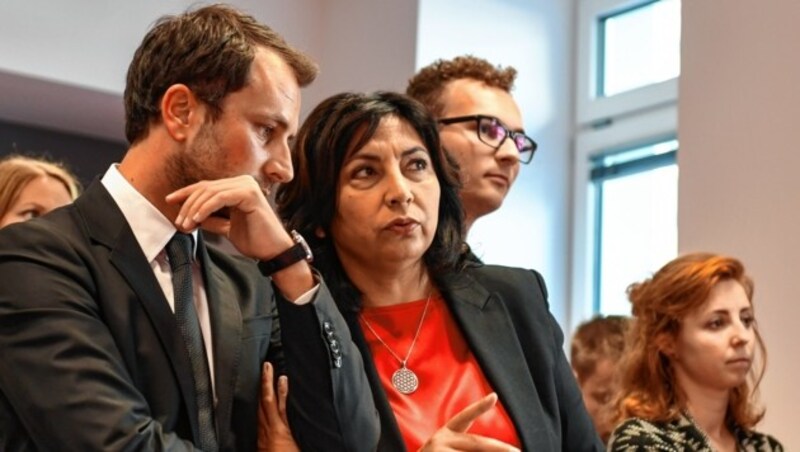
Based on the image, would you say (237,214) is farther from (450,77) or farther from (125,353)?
(450,77)

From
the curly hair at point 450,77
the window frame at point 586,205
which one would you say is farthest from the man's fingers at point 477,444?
the window frame at point 586,205

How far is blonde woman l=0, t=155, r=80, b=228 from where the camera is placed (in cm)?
358

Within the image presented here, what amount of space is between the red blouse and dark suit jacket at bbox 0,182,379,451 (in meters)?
0.14

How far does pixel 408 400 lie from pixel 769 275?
1.85 metres

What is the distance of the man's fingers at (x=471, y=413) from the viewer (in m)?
2.12

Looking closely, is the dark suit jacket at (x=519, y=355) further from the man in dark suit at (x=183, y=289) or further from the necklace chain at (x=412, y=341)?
the man in dark suit at (x=183, y=289)

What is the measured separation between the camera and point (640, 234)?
5320mm

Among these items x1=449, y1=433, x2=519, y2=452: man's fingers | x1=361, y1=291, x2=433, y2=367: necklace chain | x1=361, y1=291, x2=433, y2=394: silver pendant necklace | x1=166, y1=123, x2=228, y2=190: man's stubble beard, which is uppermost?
x1=166, y1=123, x2=228, y2=190: man's stubble beard

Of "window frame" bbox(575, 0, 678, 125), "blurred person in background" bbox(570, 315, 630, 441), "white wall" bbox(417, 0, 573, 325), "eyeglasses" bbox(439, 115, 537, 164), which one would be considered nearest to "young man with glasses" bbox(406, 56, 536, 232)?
"eyeglasses" bbox(439, 115, 537, 164)

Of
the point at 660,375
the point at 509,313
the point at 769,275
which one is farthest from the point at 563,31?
the point at 509,313

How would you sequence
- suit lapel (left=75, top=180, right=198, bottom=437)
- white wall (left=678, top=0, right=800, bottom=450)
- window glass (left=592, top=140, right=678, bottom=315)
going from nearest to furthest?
suit lapel (left=75, top=180, right=198, bottom=437), white wall (left=678, top=0, right=800, bottom=450), window glass (left=592, top=140, right=678, bottom=315)

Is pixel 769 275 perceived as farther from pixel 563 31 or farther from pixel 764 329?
pixel 563 31

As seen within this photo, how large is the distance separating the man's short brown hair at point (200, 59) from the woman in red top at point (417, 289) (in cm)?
18

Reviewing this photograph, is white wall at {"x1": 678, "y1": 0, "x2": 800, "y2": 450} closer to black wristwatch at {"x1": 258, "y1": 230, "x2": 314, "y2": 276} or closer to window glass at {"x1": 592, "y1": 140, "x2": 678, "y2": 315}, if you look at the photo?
window glass at {"x1": 592, "y1": 140, "x2": 678, "y2": 315}
